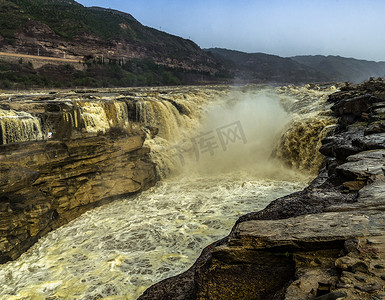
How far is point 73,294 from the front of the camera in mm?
5238

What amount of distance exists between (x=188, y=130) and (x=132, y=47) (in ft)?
180

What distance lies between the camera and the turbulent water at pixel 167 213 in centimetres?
570

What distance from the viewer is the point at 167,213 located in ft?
28.3

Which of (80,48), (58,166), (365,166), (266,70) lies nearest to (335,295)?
(365,166)

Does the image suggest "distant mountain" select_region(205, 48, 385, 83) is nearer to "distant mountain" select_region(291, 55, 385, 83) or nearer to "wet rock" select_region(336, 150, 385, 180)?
"distant mountain" select_region(291, 55, 385, 83)

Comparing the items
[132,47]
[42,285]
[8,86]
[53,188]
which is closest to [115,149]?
[53,188]

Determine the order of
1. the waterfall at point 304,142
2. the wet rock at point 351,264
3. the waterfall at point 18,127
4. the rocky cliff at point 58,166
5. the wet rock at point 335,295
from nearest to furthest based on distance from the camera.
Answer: the wet rock at point 335,295, the wet rock at point 351,264, the rocky cliff at point 58,166, the waterfall at point 18,127, the waterfall at point 304,142

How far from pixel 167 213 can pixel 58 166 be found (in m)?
3.63

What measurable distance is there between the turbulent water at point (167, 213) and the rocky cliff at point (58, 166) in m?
0.37

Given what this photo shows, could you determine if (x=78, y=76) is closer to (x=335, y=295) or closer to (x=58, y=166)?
(x=58, y=166)

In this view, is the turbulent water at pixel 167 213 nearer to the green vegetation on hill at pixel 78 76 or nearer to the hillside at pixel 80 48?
the green vegetation on hill at pixel 78 76

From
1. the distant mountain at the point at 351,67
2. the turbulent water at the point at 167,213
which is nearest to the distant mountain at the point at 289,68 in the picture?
the distant mountain at the point at 351,67

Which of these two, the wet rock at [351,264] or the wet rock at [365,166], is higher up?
the wet rock at [365,166]

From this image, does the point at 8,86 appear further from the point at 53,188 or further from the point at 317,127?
the point at 317,127
